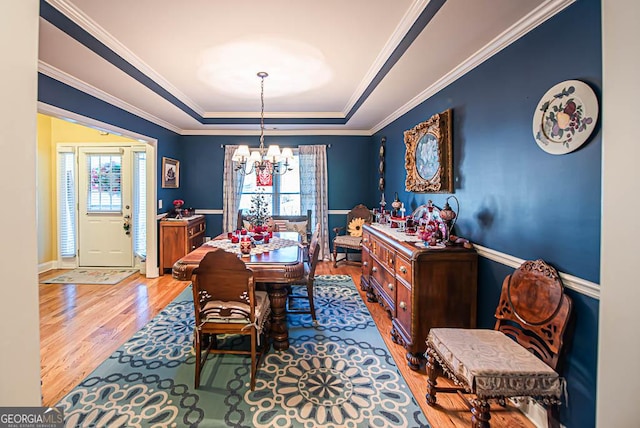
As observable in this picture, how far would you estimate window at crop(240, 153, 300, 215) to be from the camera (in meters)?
6.12

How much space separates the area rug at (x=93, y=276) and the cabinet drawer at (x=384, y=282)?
3.98 metres

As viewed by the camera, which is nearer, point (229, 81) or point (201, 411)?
point (201, 411)

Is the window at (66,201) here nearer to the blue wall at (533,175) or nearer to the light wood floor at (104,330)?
the light wood floor at (104,330)

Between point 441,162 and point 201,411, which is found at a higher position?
point 441,162

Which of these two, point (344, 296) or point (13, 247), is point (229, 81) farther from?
point (13, 247)

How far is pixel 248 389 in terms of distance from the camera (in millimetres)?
2225

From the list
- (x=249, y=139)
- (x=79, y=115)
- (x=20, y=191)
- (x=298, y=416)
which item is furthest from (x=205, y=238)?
(x=20, y=191)

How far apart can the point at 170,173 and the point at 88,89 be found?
7.20 feet

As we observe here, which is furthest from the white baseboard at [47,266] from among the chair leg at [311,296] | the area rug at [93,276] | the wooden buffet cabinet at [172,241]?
the chair leg at [311,296]

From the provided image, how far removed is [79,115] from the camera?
3270mm

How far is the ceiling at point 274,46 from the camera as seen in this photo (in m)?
2.11

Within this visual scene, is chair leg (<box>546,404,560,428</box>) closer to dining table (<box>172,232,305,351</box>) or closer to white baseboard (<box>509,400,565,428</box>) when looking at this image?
white baseboard (<box>509,400,565,428</box>)

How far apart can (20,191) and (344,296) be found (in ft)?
12.3

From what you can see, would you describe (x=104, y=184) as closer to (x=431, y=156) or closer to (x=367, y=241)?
(x=367, y=241)
